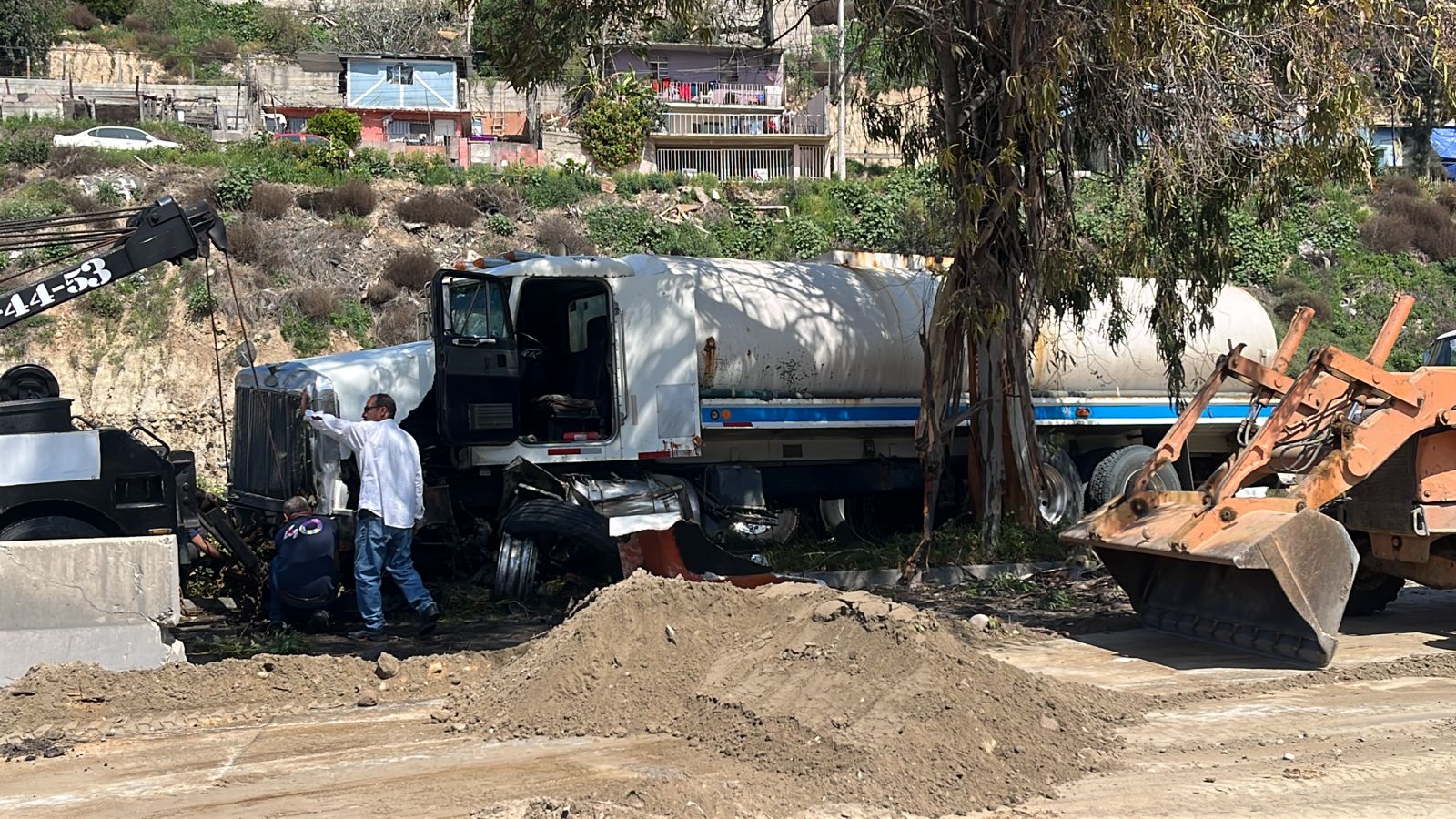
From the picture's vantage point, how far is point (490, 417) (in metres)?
11.7

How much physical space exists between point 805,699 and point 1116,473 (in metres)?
9.82

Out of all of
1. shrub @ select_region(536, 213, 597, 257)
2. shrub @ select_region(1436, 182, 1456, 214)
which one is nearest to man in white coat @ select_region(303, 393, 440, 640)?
shrub @ select_region(536, 213, 597, 257)

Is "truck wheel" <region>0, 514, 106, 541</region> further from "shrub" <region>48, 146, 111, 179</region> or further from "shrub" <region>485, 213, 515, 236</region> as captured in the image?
"shrub" <region>48, 146, 111, 179</region>

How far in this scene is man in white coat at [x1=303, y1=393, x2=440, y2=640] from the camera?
9.34 metres

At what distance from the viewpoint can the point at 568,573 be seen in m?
11.4

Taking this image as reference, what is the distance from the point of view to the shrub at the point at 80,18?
5938 centimetres

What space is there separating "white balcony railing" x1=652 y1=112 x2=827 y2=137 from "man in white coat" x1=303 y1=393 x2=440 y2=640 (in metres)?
38.6

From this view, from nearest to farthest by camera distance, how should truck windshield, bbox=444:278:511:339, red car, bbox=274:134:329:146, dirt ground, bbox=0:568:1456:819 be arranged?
dirt ground, bbox=0:568:1456:819
truck windshield, bbox=444:278:511:339
red car, bbox=274:134:329:146

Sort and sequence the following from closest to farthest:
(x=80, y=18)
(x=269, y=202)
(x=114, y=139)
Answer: (x=269, y=202) < (x=114, y=139) < (x=80, y=18)

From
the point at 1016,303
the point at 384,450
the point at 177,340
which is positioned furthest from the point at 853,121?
the point at 384,450

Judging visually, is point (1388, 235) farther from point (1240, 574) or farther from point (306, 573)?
point (306, 573)

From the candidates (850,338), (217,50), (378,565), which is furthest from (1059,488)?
(217,50)

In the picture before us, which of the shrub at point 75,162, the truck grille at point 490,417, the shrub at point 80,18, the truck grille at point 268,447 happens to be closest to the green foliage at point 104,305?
the shrub at point 75,162

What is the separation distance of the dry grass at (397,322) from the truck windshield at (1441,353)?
2161 centimetres
